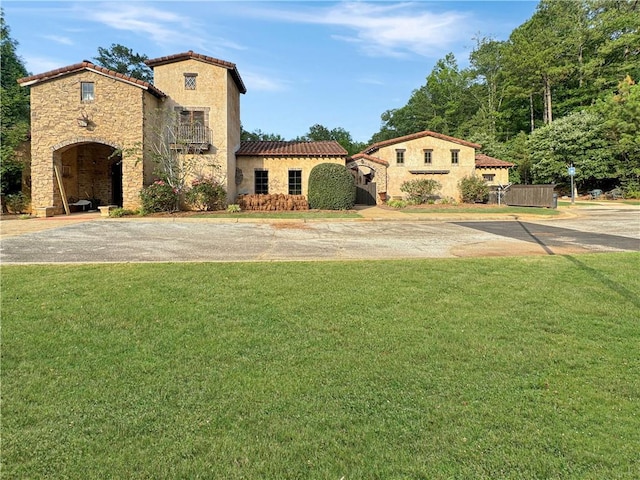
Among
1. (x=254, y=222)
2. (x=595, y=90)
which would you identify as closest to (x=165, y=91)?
(x=254, y=222)

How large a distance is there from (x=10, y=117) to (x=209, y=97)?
41.9ft

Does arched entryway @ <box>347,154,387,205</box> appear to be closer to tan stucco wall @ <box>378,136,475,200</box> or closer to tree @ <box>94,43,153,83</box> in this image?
tan stucco wall @ <box>378,136,475,200</box>

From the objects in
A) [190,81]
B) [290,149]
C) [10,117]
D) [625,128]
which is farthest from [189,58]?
[625,128]

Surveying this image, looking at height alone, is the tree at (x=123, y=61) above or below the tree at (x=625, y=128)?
above

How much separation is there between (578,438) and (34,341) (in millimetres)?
4609

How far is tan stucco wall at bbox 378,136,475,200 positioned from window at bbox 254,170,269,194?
1035cm

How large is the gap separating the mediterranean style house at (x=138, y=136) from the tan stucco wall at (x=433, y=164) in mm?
6601

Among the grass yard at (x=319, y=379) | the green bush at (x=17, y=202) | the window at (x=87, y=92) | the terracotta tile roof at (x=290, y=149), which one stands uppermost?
the window at (x=87, y=92)

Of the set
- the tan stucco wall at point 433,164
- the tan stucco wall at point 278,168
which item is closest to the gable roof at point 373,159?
the tan stucco wall at point 433,164

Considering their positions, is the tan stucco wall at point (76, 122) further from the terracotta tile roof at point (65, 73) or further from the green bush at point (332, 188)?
the green bush at point (332, 188)

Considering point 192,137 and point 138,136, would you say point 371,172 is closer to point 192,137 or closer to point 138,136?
point 192,137

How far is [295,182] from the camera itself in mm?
23609

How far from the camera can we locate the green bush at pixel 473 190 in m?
27.1

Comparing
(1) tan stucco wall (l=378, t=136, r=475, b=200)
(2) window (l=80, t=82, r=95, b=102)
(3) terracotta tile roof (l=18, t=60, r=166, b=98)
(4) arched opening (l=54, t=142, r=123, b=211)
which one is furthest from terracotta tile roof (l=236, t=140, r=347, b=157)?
(2) window (l=80, t=82, r=95, b=102)
